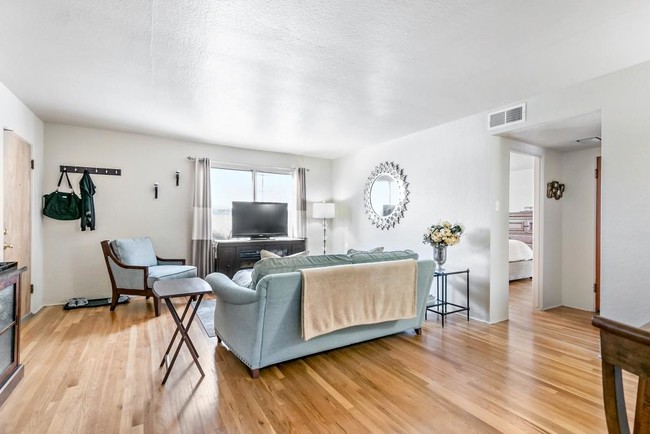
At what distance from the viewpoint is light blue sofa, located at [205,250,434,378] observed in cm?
225

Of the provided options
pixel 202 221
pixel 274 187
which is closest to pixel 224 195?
pixel 202 221

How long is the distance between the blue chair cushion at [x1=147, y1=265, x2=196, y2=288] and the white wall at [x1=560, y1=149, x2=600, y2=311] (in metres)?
5.11

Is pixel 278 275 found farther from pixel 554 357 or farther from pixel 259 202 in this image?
pixel 259 202

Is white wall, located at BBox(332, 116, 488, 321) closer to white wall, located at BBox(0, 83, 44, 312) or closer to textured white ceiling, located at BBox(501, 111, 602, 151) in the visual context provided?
textured white ceiling, located at BBox(501, 111, 602, 151)

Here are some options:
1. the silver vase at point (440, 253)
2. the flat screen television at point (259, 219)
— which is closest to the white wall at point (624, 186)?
the silver vase at point (440, 253)

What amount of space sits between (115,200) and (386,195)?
4.04 metres

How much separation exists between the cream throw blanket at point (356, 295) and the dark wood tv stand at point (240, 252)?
9.35ft

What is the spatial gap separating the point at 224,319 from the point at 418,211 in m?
Answer: 2.96

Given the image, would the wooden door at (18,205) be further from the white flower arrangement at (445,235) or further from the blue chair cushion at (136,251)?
the white flower arrangement at (445,235)

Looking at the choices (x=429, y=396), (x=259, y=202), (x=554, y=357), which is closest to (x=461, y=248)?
(x=554, y=357)

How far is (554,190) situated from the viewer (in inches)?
167

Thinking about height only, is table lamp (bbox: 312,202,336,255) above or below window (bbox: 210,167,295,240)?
below

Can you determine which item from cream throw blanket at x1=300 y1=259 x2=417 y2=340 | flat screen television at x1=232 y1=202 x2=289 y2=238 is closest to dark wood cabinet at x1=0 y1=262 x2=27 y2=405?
cream throw blanket at x1=300 y1=259 x2=417 y2=340

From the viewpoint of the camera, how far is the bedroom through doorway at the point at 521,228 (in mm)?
5650
